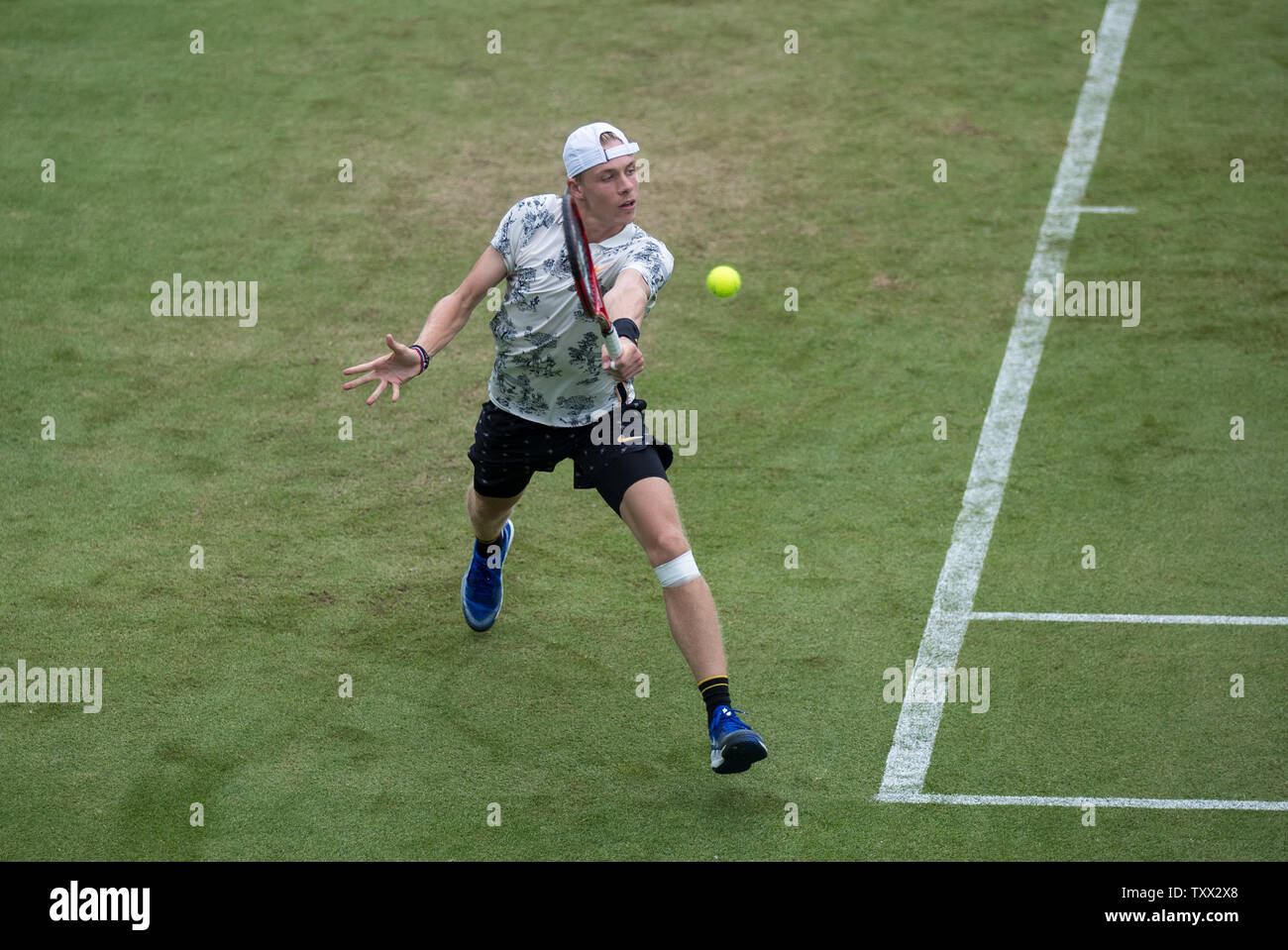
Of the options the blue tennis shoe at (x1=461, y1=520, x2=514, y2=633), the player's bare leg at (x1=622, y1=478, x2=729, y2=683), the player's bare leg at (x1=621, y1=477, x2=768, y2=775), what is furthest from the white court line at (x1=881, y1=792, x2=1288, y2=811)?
the blue tennis shoe at (x1=461, y1=520, x2=514, y2=633)

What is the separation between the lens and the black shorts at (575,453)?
6387 millimetres

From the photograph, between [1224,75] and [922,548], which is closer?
[922,548]

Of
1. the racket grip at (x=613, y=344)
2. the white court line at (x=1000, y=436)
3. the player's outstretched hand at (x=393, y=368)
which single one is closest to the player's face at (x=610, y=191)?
the racket grip at (x=613, y=344)

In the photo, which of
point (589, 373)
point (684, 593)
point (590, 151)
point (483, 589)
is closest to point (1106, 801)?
point (684, 593)

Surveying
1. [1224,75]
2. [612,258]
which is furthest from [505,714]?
[1224,75]

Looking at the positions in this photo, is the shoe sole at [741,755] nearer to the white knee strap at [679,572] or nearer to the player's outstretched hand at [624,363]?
the white knee strap at [679,572]

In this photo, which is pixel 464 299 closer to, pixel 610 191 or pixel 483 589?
pixel 610 191

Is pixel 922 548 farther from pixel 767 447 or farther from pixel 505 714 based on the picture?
pixel 505 714

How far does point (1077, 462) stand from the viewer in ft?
28.5

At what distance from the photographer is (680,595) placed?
6160 mm

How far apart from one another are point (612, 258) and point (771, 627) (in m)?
2.08

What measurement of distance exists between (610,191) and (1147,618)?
342 cm

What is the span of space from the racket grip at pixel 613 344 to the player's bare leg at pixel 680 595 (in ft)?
2.21

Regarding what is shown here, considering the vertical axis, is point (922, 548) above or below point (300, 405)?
below
